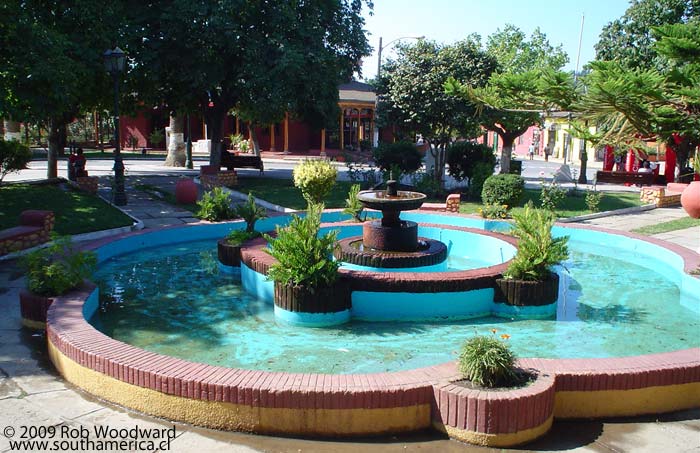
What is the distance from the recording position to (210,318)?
8734 millimetres

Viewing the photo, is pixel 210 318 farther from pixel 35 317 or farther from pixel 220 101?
pixel 220 101

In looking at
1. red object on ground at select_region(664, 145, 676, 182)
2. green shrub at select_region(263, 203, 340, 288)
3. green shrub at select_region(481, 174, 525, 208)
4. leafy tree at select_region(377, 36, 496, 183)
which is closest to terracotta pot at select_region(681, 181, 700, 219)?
green shrub at select_region(481, 174, 525, 208)

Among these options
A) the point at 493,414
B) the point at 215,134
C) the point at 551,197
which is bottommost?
the point at 493,414

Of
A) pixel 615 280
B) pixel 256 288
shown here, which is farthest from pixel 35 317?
pixel 615 280

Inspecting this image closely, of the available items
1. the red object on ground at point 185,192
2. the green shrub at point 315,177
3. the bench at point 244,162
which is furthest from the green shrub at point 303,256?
the bench at point 244,162

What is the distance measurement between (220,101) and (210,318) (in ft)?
57.7

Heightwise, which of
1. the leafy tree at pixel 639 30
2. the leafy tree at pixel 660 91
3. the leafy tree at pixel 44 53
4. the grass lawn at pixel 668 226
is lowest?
the grass lawn at pixel 668 226

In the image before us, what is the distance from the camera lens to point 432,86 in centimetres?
2162

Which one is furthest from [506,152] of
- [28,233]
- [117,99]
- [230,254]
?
[28,233]

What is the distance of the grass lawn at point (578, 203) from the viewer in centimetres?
1891

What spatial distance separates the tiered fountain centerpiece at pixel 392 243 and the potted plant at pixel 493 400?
525 centimetres

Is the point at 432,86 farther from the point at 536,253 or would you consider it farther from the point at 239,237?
the point at 536,253

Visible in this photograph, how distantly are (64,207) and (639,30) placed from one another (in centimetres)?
2603

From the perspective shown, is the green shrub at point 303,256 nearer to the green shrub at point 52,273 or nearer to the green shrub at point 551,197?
the green shrub at point 52,273
